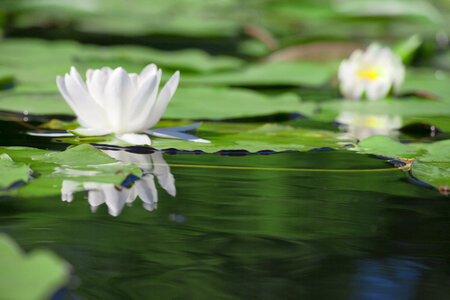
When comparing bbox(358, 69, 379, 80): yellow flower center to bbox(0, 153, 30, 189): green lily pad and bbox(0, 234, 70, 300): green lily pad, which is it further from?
bbox(0, 234, 70, 300): green lily pad

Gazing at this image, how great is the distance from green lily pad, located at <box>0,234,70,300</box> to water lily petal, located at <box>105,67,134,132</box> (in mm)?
698

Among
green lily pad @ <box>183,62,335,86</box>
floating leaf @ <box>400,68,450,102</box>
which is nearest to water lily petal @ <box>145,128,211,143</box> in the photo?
green lily pad @ <box>183,62,335,86</box>

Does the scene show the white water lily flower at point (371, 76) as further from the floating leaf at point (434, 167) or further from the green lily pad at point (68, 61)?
the floating leaf at point (434, 167)

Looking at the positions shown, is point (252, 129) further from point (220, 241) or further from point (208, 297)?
point (208, 297)

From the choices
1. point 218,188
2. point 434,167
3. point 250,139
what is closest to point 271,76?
point 250,139

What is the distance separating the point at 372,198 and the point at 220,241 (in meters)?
0.33

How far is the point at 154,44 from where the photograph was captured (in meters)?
4.61

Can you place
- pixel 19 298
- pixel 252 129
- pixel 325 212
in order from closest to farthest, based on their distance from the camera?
pixel 19 298 < pixel 325 212 < pixel 252 129

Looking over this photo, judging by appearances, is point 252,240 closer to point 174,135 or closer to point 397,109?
point 174,135

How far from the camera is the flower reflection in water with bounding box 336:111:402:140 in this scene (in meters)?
1.52

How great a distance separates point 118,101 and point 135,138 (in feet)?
0.28

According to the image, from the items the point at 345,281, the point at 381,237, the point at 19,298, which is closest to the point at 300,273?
the point at 345,281

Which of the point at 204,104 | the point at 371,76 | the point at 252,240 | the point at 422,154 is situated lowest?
the point at 252,240

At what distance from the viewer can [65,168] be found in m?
0.96
